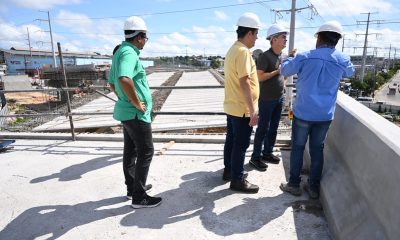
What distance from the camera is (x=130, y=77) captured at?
8.63ft

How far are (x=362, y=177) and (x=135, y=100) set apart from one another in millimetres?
1932

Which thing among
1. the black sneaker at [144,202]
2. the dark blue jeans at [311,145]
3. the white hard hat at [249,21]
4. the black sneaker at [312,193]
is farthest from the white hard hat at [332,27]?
the black sneaker at [144,202]

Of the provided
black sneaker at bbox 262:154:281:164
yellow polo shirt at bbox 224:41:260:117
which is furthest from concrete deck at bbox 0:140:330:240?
yellow polo shirt at bbox 224:41:260:117

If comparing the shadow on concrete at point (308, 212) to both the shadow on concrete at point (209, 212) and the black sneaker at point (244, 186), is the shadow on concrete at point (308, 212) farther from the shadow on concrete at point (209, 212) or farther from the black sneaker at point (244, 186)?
the black sneaker at point (244, 186)

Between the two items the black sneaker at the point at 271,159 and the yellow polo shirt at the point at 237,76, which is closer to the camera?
the yellow polo shirt at the point at 237,76

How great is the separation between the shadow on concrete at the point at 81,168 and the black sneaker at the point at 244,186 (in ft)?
6.15

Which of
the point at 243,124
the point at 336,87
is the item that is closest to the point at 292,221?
the point at 243,124

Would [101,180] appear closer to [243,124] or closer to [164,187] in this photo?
[164,187]

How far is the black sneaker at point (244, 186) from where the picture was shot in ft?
10.9

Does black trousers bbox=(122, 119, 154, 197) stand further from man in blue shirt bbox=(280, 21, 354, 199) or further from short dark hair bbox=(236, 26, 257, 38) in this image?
man in blue shirt bbox=(280, 21, 354, 199)

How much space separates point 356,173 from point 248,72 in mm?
1266

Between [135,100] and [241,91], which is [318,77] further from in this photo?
[135,100]

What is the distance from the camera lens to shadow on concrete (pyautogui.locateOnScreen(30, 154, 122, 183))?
12.7ft

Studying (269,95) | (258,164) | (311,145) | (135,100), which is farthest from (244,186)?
(135,100)
